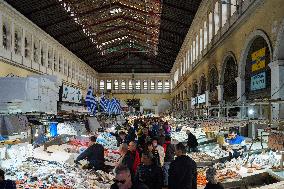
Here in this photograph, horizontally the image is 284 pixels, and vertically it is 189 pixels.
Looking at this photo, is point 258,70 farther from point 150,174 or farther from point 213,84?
point 213,84

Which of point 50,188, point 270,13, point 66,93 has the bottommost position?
point 50,188

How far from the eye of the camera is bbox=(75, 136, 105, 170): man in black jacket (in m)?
9.82

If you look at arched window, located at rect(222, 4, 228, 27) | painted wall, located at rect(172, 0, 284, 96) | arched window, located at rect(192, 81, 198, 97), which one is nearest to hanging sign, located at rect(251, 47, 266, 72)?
painted wall, located at rect(172, 0, 284, 96)

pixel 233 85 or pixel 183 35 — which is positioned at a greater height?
pixel 183 35

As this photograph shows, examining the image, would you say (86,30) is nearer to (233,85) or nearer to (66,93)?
(233,85)

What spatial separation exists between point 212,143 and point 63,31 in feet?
59.6

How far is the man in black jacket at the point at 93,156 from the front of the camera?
387 inches

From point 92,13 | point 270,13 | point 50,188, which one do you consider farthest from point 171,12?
point 50,188

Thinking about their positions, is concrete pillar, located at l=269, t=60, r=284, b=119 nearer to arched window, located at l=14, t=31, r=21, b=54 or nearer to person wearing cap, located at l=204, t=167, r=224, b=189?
person wearing cap, located at l=204, t=167, r=224, b=189

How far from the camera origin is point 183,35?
3316cm

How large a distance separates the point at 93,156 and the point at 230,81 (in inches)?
390

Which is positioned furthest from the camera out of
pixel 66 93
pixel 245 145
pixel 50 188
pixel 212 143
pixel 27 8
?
pixel 27 8

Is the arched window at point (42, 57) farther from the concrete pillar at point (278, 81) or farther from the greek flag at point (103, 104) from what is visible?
the concrete pillar at point (278, 81)

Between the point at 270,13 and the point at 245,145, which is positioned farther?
the point at 245,145
